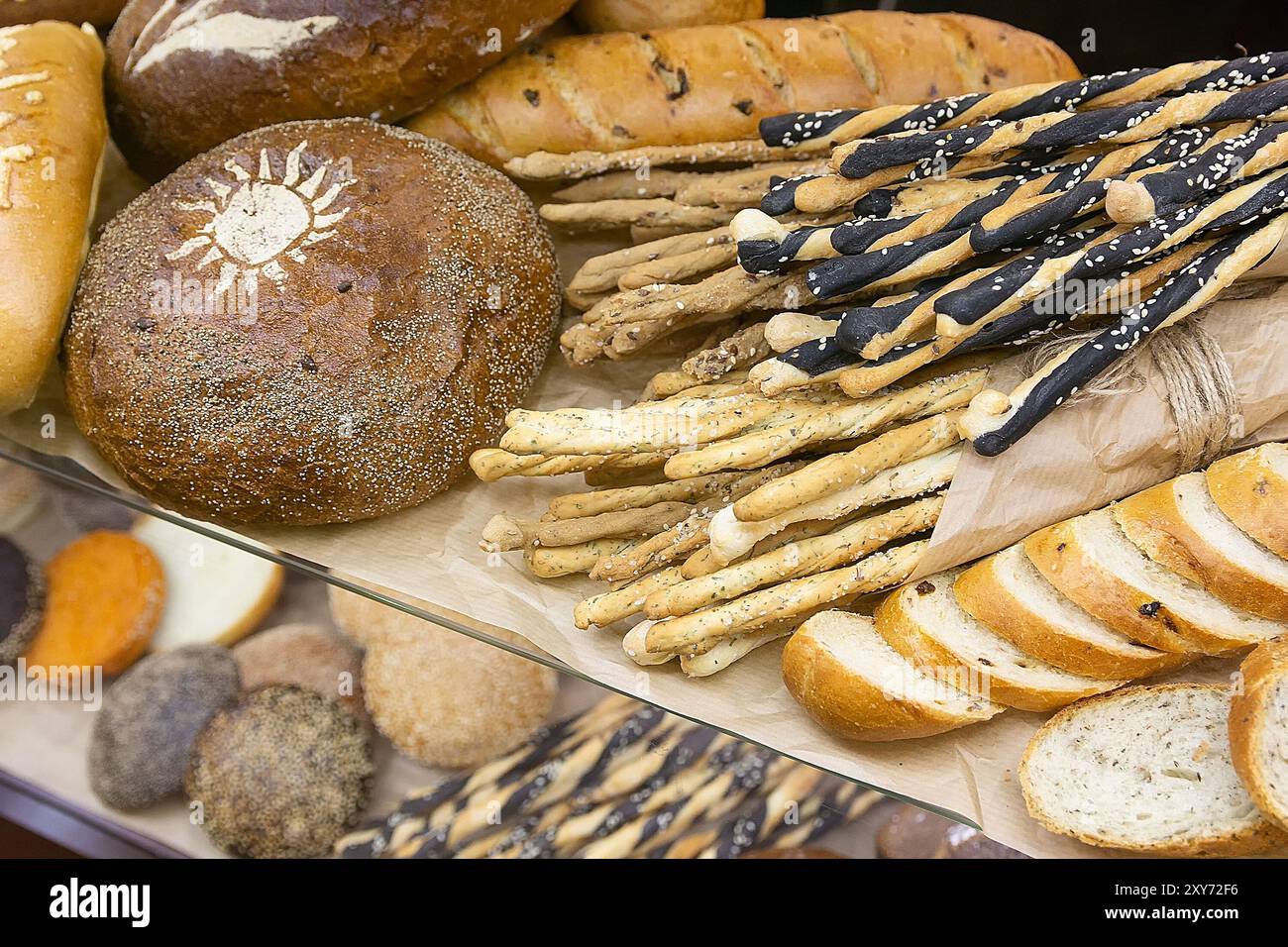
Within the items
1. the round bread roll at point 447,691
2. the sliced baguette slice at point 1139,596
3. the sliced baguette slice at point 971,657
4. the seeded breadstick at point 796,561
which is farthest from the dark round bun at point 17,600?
the sliced baguette slice at point 1139,596

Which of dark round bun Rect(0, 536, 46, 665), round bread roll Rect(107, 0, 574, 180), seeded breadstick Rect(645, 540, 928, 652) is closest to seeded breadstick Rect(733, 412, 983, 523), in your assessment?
seeded breadstick Rect(645, 540, 928, 652)

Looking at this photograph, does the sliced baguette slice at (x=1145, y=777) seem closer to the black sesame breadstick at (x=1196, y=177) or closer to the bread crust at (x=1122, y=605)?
the bread crust at (x=1122, y=605)

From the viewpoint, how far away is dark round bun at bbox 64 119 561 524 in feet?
5.02

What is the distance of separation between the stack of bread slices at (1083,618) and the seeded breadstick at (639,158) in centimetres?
84

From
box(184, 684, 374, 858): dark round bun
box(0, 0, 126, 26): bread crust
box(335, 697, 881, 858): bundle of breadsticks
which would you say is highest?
box(0, 0, 126, 26): bread crust

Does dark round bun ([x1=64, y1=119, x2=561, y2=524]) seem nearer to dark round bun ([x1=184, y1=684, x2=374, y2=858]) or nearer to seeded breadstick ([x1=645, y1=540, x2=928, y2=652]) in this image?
dark round bun ([x1=184, y1=684, x2=374, y2=858])

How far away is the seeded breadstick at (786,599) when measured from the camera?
4.52ft

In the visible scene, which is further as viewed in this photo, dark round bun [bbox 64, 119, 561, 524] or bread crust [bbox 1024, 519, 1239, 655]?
dark round bun [bbox 64, 119, 561, 524]

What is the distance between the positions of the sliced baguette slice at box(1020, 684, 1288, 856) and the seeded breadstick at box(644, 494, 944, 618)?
335mm

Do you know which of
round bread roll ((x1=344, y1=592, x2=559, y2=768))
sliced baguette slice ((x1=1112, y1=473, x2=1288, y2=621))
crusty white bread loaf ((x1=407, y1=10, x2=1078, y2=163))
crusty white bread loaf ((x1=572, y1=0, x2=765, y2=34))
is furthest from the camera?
crusty white bread loaf ((x1=572, y1=0, x2=765, y2=34))

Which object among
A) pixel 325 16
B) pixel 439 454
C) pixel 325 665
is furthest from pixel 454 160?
pixel 325 665
